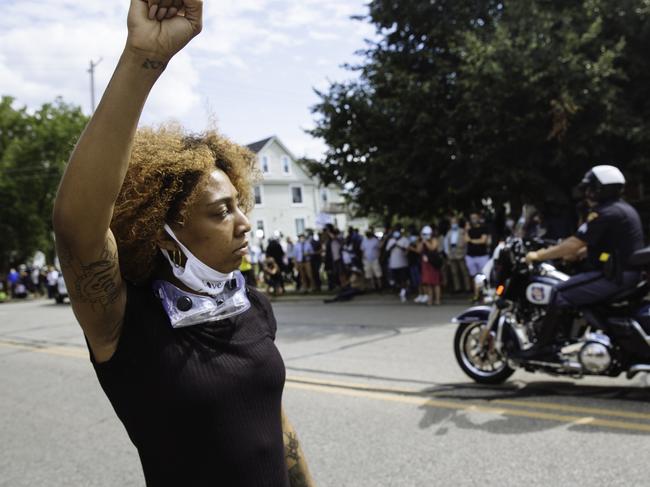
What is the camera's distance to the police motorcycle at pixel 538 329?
5227 millimetres

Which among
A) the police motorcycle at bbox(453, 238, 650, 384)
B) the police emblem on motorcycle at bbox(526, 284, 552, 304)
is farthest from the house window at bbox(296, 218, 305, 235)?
the police emblem on motorcycle at bbox(526, 284, 552, 304)

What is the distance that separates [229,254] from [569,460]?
3.26 m

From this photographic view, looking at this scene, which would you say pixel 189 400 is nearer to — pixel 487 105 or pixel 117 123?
pixel 117 123

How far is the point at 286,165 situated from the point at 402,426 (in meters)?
49.0

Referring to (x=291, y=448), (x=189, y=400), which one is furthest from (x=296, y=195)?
(x=189, y=400)

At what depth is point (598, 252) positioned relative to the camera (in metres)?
5.54

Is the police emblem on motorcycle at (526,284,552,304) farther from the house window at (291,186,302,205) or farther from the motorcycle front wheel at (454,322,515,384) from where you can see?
the house window at (291,186,302,205)

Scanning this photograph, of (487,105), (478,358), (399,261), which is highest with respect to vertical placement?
(487,105)

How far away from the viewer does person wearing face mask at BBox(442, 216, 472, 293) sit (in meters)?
14.3

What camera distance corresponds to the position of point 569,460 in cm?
416

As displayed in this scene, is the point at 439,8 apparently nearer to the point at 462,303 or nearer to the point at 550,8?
the point at 550,8

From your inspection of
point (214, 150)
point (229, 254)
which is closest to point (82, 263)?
point (229, 254)

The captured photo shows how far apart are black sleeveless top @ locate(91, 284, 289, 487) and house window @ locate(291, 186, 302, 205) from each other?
5168cm

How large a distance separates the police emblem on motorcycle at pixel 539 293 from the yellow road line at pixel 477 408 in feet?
3.33
